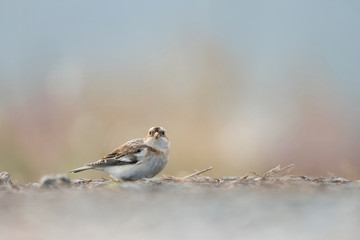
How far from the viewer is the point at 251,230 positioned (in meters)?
3.31

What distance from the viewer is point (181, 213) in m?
3.67

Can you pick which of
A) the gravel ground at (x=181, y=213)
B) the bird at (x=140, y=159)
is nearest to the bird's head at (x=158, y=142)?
A: the bird at (x=140, y=159)

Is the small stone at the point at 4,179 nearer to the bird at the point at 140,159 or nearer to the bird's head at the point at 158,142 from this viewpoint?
the bird at the point at 140,159

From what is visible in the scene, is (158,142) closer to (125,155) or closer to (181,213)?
(125,155)

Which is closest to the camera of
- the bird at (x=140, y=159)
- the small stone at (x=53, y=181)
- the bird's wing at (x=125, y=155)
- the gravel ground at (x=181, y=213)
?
the gravel ground at (x=181, y=213)

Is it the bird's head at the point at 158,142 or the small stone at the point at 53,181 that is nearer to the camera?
the small stone at the point at 53,181

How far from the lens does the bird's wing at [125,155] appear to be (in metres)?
5.60

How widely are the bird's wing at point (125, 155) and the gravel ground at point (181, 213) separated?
38.2 inches

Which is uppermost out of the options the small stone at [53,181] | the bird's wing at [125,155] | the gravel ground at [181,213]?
the bird's wing at [125,155]

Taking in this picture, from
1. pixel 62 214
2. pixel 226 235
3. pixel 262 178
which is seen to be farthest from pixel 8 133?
pixel 226 235

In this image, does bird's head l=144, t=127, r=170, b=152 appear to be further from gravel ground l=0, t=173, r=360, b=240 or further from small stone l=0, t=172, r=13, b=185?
small stone l=0, t=172, r=13, b=185

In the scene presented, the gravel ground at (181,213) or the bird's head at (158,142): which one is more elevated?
the bird's head at (158,142)

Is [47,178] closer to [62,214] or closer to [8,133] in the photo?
[62,214]

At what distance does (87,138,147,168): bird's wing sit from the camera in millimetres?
5598
